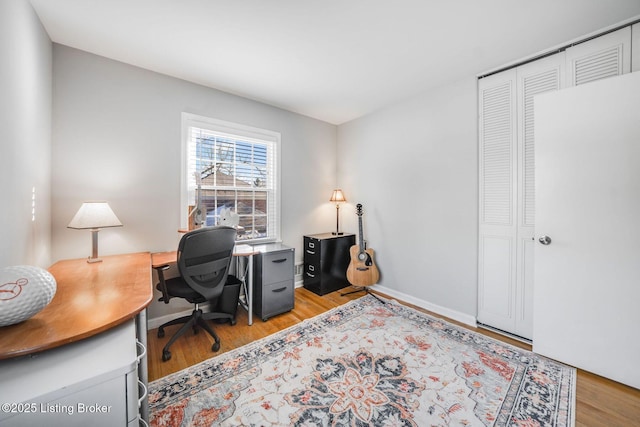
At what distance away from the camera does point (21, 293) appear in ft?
2.92

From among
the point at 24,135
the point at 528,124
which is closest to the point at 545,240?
the point at 528,124

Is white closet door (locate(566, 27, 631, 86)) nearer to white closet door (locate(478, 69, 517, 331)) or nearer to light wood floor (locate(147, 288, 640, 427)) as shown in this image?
white closet door (locate(478, 69, 517, 331))

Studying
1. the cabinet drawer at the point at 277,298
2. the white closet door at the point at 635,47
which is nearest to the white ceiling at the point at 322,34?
the white closet door at the point at 635,47

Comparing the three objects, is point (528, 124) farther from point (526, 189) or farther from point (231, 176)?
point (231, 176)

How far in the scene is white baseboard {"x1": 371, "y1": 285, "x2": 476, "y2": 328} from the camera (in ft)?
8.13

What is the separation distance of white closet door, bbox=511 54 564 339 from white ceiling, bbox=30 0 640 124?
0.20 m

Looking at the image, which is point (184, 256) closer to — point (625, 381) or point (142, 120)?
point (142, 120)

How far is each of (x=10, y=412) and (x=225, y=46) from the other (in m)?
2.33

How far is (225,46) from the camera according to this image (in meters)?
2.01

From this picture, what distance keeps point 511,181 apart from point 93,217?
3462mm

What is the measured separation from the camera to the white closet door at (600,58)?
5.76ft

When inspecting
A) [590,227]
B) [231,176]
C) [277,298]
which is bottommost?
[277,298]

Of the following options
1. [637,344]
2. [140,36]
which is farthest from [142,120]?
[637,344]

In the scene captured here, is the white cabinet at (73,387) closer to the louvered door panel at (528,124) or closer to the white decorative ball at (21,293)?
the white decorative ball at (21,293)
